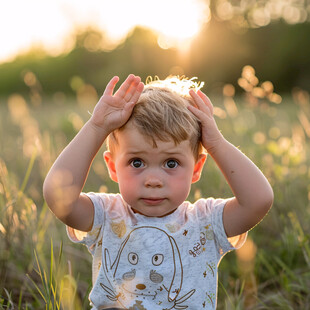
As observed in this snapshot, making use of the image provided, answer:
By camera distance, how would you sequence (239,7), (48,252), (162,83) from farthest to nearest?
1. (239,7)
2. (48,252)
3. (162,83)

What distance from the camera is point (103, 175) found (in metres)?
3.71

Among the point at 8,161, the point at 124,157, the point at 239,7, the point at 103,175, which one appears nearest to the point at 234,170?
the point at 124,157

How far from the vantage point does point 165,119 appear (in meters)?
1.52

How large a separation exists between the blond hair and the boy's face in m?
0.02

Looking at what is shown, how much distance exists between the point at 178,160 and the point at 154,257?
34 centimetres

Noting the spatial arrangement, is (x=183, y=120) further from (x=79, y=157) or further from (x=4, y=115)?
(x=4, y=115)

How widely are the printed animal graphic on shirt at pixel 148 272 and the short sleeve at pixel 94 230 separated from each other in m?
0.11

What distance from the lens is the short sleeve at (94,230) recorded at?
5.23 feet

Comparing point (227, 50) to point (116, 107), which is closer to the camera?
point (116, 107)

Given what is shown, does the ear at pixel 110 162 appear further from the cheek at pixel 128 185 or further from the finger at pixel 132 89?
the finger at pixel 132 89

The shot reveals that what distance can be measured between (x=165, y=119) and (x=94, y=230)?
463mm

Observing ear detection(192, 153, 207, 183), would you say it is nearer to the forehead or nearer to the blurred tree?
the forehead

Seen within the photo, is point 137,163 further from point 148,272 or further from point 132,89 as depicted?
point 148,272

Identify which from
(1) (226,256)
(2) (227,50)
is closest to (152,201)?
(1) (226,256)
